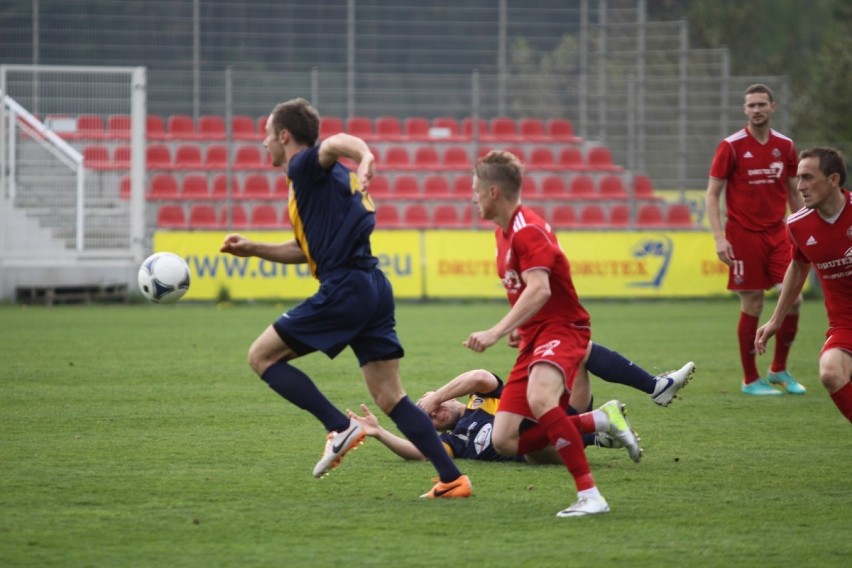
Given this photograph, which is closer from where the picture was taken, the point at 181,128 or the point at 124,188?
the point at 124,188

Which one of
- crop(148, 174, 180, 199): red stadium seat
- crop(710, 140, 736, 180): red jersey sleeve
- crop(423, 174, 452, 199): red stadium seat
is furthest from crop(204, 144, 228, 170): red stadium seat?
crop(710, 140, 736, 180): red jersey sleeve

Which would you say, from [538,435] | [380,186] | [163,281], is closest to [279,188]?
[380,186]

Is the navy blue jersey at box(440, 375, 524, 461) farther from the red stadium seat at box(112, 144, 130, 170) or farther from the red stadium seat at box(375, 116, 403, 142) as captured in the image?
the red stadium seat at box(375, 116, 403, 142)

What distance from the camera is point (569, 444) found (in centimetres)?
532

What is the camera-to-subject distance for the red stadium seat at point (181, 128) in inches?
930

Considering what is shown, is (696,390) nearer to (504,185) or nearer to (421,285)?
(504,185)

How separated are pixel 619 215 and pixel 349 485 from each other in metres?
18.0

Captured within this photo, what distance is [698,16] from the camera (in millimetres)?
45812

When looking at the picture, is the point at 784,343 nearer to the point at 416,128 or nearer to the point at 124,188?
the point at 124,188

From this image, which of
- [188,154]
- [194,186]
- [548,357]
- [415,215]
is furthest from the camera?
[188,154]

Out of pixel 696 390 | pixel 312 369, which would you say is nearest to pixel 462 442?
pixel 696 390

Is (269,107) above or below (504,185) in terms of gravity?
above

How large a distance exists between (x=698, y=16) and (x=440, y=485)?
43.0 metres

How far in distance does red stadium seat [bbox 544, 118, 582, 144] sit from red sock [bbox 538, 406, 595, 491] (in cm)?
2052
